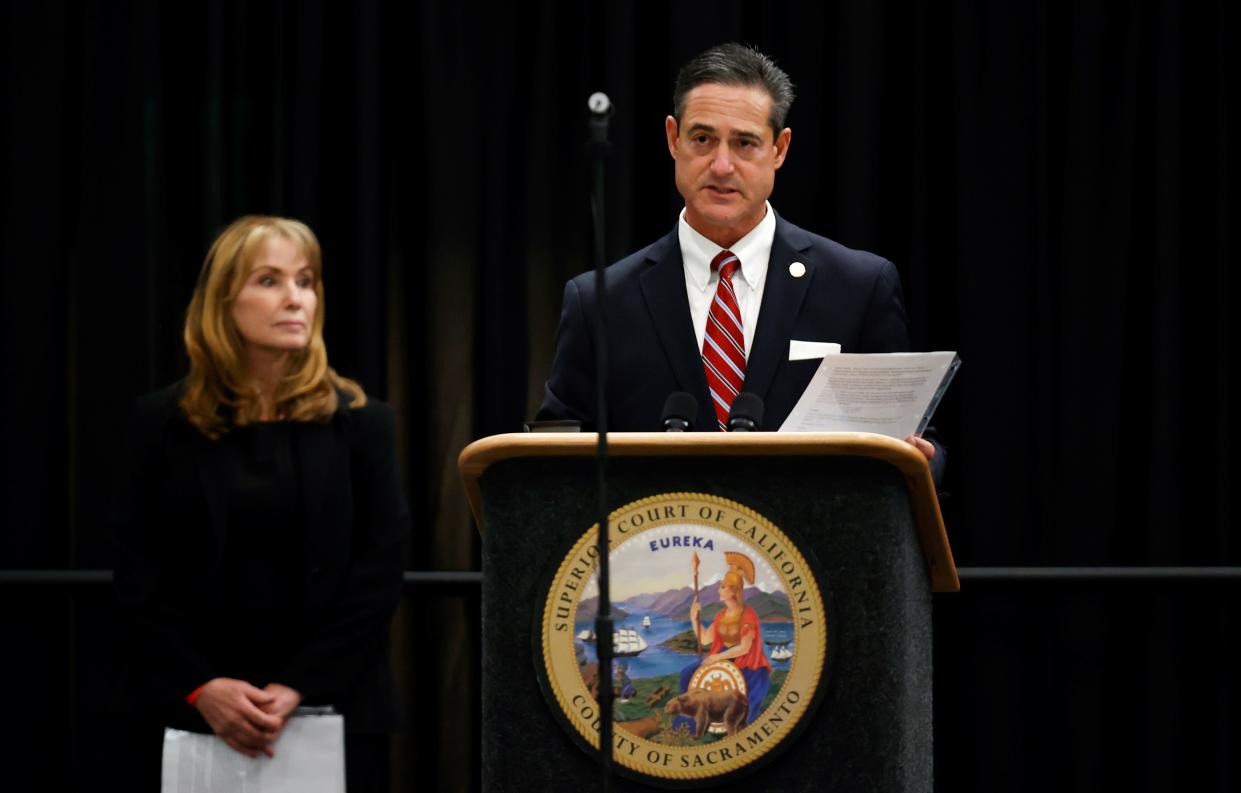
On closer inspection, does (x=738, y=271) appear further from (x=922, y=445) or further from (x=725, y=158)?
(x=922, y=445)

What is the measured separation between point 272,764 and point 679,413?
987mm

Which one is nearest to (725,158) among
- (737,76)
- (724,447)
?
(737,76)

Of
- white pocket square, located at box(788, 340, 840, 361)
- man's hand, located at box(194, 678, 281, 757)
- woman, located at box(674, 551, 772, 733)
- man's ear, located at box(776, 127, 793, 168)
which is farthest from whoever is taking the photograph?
man's ear, located at box(776, 127, 793, 168)

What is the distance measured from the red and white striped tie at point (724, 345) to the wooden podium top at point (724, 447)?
0.74 m

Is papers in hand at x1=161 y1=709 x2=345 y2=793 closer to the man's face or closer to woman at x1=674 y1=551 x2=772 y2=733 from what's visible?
woman at x1=674 y1=551 x2=772 y2=733

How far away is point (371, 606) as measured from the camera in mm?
2627

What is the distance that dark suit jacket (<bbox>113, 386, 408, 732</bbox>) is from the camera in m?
2.55

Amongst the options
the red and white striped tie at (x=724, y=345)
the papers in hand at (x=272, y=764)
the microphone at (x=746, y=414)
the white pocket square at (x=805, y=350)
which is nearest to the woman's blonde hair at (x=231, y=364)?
the papers in hand at (x=272, y=764)

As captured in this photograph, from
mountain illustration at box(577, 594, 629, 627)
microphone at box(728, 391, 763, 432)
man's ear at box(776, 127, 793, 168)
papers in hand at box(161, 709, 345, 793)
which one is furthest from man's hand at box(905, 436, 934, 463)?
papers in hand at box(161, 709, 345, 793)

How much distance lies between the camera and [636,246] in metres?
3.96

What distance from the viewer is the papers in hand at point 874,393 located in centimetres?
196

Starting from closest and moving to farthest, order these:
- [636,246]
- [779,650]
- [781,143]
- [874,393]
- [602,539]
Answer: [602,539] → [779,650] → [874,393] → [781,143] → [636,246]

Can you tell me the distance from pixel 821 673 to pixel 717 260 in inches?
43.2

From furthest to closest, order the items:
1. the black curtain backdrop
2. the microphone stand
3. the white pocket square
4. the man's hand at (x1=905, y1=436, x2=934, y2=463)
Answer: the black curtain backdrop, the white pocket square, the man's hand at (x1=905, y1=436, x2=934, y2=463), the microphone stand
